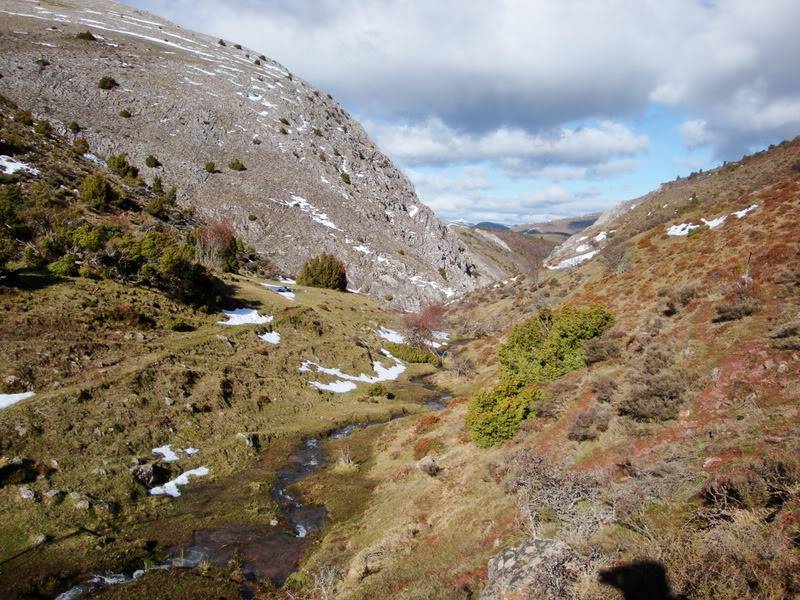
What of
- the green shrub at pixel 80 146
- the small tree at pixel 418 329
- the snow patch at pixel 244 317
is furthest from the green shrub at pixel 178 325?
the green shrub at pixel 80 146

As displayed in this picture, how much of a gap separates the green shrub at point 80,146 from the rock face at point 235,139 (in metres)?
5.14

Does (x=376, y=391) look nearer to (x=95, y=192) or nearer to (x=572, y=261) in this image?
(x=95, y=192)

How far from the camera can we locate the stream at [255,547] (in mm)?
16234

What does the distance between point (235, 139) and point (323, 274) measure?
51.1 metres

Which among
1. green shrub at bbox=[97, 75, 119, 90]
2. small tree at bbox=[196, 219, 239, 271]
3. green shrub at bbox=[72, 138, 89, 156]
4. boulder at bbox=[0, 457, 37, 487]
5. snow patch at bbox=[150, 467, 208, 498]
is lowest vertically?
snow patch at bbox=[150, 467, 208, 498]

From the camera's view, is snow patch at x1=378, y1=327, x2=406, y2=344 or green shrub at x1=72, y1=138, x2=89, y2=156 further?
green shrub at x1=72, y1=138, x2=89, y2=156

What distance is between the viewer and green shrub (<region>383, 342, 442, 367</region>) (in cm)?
5916

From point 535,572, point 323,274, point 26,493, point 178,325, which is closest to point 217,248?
point 323,274

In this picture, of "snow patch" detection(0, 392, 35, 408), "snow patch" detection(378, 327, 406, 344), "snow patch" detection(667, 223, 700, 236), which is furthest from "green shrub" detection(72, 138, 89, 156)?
"snow patch" detection(667, 223, 700, 236)

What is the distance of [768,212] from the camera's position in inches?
1201

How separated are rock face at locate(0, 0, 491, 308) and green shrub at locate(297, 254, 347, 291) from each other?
Answer: 1136 cm

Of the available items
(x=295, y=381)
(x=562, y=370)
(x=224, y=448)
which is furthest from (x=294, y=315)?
(x=562, y=370)

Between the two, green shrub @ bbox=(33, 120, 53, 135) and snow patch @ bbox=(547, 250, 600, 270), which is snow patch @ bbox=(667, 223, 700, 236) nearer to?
snow patch @ bbox=(547, 250, 600, 270)

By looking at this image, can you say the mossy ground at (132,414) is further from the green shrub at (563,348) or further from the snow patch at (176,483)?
the green shrub at (563,348)
